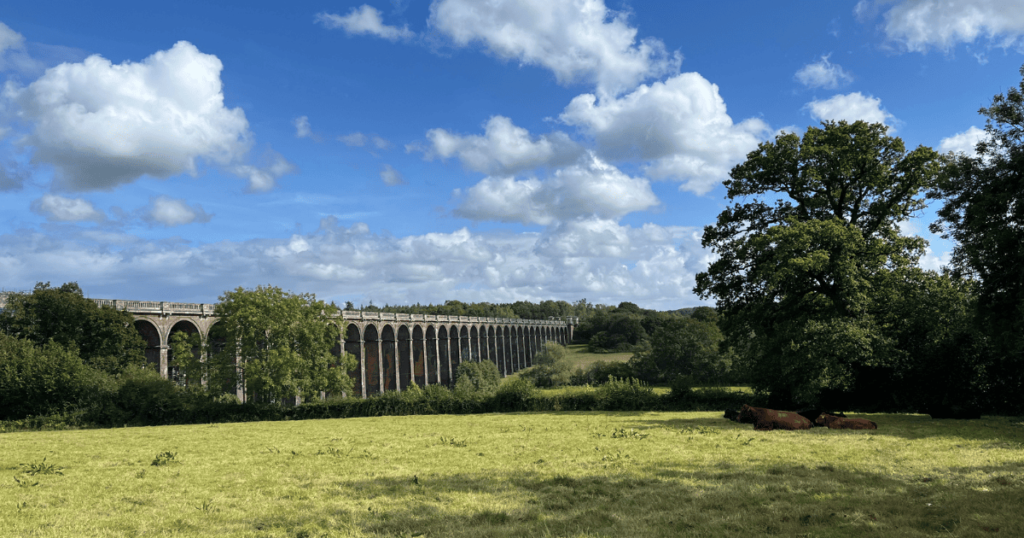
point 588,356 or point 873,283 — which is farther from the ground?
point 873,283

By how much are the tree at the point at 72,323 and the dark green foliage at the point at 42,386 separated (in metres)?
12.9

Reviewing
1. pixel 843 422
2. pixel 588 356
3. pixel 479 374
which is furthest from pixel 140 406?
pixel 588 356

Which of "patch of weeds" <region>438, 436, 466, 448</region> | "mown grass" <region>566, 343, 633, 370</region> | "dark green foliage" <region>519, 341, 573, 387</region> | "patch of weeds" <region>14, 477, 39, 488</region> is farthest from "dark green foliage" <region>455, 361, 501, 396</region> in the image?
"patch of weeds" <region>14, 477, 39, 488</region>

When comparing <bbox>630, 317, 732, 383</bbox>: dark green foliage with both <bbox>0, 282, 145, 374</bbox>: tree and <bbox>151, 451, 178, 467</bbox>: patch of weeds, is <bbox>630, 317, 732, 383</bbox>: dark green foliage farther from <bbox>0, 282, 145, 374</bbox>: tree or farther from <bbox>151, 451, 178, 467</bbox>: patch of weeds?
<bbox>151, 451, 178, 467</bbox>: patch of weeds

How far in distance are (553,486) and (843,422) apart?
1311 centimetres

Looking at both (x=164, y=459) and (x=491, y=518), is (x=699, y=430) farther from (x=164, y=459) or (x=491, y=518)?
(x=164, y=459)

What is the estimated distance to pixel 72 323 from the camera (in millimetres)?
46062

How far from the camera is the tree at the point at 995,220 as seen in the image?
17234 mm

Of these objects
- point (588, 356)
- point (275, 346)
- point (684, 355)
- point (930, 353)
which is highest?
point (275, 346)

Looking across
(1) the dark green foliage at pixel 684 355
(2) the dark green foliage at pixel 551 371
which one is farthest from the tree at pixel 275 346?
(1) the dark green foliage at pixel 684 355

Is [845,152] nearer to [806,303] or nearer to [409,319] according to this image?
[806,303]

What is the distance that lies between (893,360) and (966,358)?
8.48ft

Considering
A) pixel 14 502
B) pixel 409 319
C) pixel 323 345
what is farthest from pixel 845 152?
pixel 409 319

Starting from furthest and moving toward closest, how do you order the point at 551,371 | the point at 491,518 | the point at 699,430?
the point at 551,371 < the point at 699,430 < the point at 491,518
